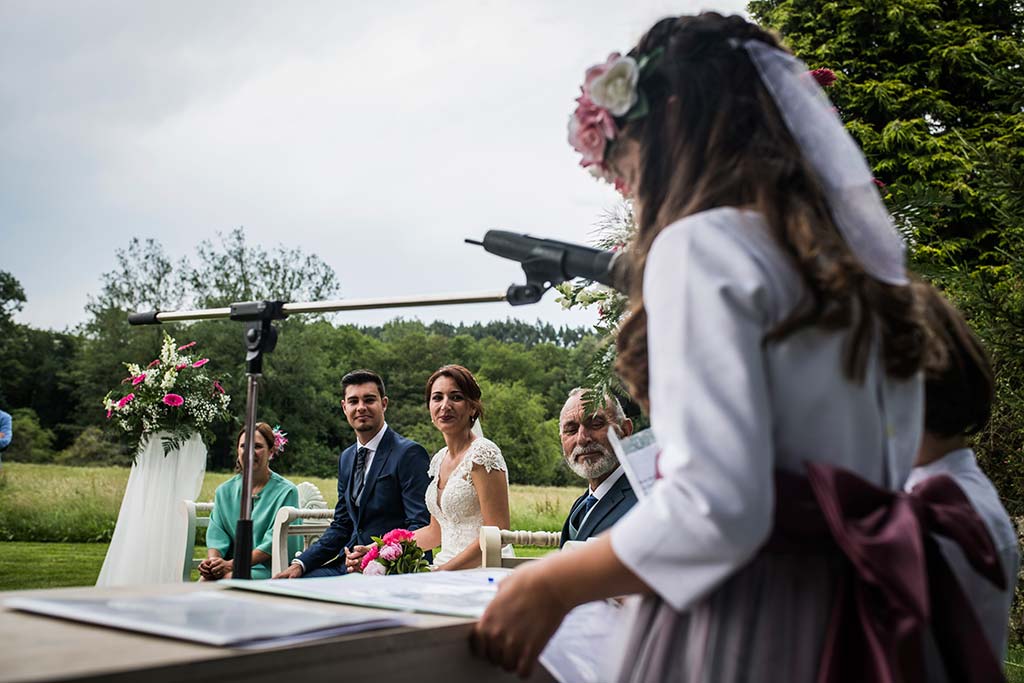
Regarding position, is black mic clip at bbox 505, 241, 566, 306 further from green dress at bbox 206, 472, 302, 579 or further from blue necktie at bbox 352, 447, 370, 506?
green dress at bbox 206, 472, 302, 579

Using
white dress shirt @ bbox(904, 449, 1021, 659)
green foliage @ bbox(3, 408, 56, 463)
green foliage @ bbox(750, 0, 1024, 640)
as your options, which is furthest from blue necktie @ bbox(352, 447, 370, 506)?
green foliage @ bbox(3, 408, 56, 463)

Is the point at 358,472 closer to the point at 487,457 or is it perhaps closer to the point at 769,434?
the point at 487,457

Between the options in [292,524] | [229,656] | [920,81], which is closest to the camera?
[229,656]

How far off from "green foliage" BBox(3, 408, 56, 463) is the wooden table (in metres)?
16.5

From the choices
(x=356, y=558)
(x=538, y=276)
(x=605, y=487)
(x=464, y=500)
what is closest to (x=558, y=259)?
(x=538, y=276)

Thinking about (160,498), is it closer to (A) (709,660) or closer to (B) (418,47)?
(A) (709,660)

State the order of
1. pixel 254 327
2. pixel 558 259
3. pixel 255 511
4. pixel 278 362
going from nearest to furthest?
1. pixel 558 259
2. pixel 254 327
3. pixel 255 511
4. pixel 278 362

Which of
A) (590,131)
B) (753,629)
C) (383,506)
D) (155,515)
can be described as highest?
(590,131)

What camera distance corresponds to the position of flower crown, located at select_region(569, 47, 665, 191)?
118 cm

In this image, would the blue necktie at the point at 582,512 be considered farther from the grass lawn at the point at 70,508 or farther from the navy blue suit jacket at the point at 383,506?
the grass lawn at the point at 70,508

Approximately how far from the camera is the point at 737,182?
3.54 feet

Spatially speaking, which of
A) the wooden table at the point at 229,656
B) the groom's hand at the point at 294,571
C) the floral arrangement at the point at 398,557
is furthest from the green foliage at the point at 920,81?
the wooden table at the point at 229,656

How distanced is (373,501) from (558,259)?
345cm

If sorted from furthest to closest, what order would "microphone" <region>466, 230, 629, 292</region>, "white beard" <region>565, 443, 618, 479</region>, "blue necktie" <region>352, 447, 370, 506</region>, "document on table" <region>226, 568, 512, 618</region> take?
"blue necktie" <region>352, 447, 370, 506</region>
"white beard" <region>565, 443, 618, 479</region>
"microphone" <region>466, 230, 629, 292</region>
"document on table" <region>226, 568, 512, 618</region>
